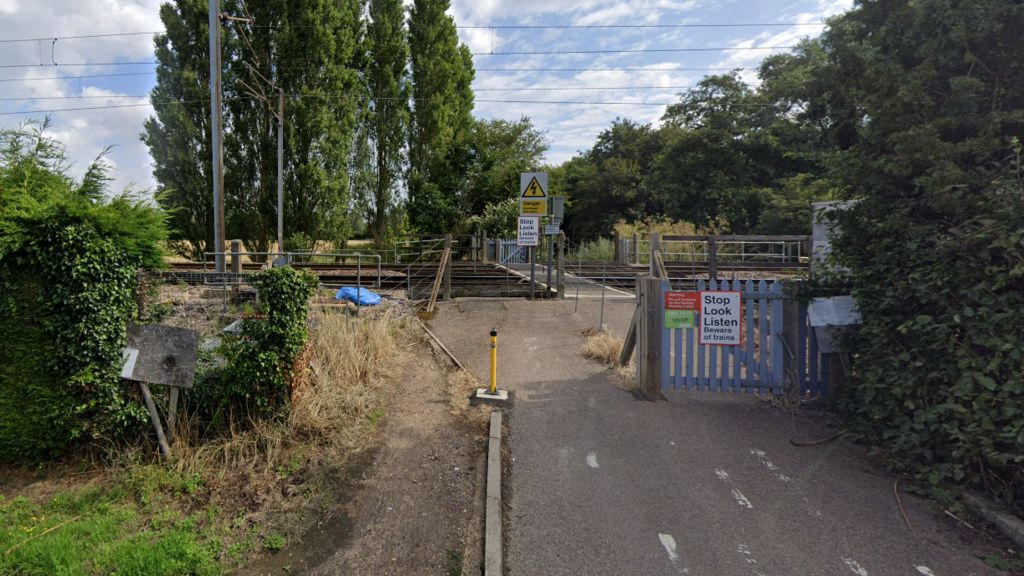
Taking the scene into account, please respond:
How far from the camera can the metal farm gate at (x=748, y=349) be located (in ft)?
19.9

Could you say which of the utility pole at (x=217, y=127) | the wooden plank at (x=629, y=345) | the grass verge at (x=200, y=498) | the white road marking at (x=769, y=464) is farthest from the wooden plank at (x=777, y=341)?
the utility pole at (x=217, y=127)

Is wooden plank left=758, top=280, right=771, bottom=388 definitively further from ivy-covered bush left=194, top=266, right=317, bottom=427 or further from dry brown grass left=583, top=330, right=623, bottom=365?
ivy-covered bush left=194, top=266, right=317, bottom=427

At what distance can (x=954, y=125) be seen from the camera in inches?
175

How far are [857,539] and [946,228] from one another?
2777mm

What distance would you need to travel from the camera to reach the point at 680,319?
623 centimetres

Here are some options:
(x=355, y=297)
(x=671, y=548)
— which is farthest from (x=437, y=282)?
(x=671, y=548)

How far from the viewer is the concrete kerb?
3496 millimetres

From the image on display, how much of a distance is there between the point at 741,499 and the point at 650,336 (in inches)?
98.7

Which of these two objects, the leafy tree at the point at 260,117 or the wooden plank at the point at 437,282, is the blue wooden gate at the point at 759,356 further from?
the leafy tree at the point at 260,117

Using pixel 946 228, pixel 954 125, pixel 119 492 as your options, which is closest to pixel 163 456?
pixel 119 492

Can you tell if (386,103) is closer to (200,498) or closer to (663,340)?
(663,340)

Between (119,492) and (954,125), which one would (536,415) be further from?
(954,125)

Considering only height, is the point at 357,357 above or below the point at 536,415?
above

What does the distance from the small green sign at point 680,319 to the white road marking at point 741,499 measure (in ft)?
7.62
